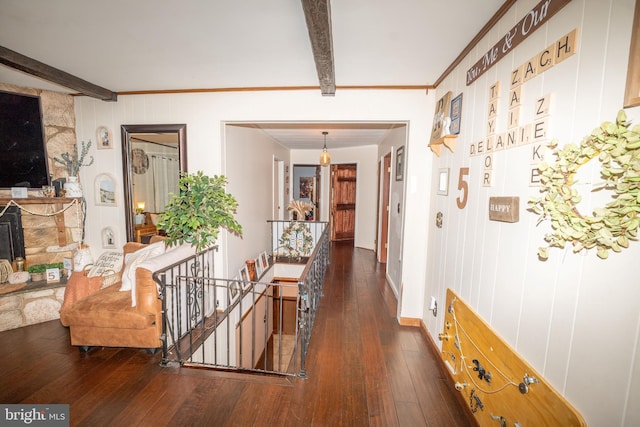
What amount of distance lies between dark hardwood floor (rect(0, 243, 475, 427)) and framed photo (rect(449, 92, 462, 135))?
7.00 feet

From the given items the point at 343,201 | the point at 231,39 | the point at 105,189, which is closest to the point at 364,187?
the point at 343,201

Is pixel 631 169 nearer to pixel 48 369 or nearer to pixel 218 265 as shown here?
pixel 218 265

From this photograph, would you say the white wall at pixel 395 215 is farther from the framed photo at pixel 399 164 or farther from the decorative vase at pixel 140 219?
the decorative vase at pixel 140 219

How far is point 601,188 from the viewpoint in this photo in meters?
0.89

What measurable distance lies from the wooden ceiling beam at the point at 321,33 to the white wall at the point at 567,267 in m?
1.14

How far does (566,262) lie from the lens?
1.10 meters

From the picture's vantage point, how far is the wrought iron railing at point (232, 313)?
2258 mm

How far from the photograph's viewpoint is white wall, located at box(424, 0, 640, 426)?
89 cm

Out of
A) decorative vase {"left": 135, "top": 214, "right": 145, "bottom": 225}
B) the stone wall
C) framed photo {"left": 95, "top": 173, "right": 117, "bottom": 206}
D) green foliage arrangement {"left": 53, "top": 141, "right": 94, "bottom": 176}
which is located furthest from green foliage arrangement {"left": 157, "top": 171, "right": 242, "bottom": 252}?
decorative vase {"left": 135, "top": 214, "right": 145, "bottom": 225}

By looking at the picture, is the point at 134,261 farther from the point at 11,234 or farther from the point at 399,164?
the point at 399,164

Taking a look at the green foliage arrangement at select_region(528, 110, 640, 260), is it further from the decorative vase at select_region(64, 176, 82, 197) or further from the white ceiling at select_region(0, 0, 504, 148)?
the decorative vase at select_region(64, 176, 82, 197)

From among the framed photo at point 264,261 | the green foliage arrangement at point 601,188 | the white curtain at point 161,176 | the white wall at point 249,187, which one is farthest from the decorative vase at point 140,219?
the green foliage arrangement at point 601,188

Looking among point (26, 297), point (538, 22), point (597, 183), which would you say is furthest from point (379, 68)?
point (26, 297)

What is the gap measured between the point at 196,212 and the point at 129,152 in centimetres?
162
